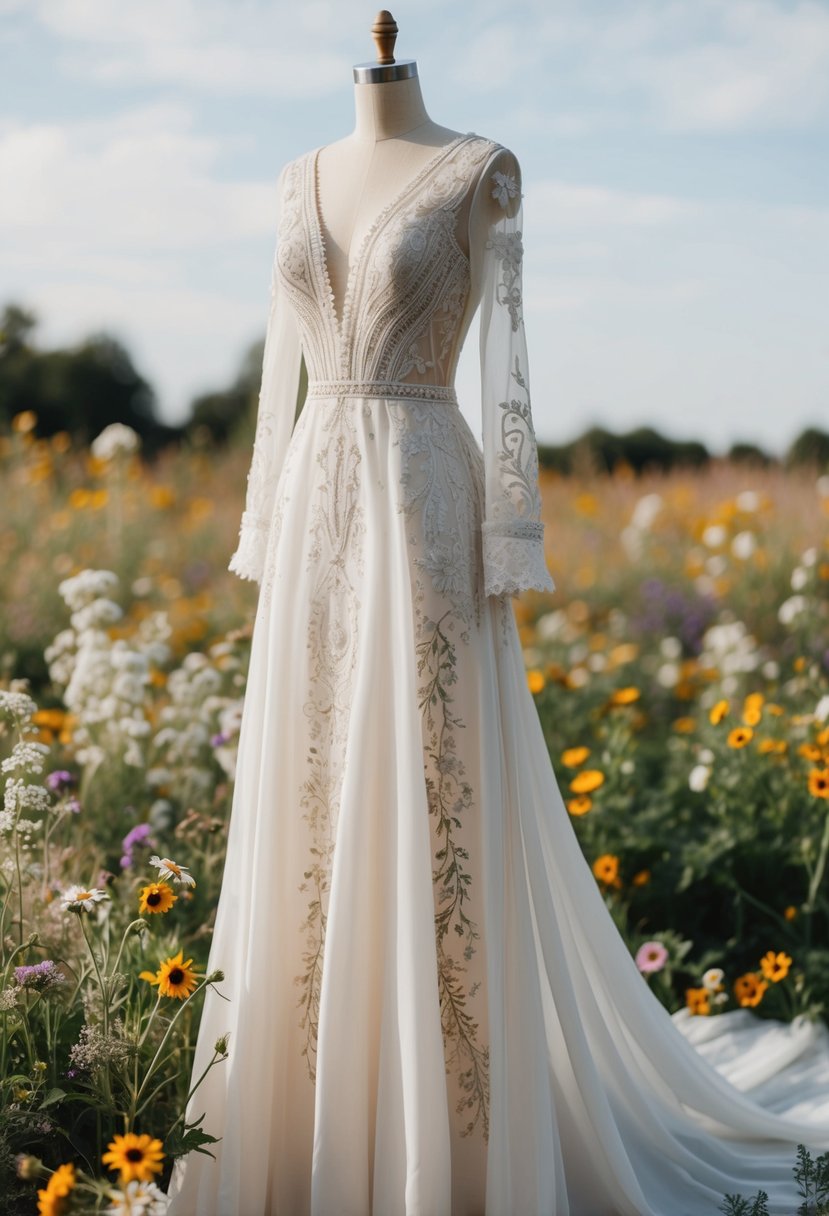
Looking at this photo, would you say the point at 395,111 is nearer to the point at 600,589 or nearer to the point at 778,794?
the point at 778,794

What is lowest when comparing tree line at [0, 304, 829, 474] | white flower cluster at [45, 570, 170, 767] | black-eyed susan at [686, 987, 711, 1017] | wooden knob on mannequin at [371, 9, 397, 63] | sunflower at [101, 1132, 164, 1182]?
black-eyed susan at [686, 987, 711, 1017]

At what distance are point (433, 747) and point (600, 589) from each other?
4.42 metres

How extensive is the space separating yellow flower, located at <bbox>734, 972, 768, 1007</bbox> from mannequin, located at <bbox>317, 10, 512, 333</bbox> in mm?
2028

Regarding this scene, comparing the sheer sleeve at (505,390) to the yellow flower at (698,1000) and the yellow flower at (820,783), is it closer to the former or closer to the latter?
the yellow flower at (820,783)

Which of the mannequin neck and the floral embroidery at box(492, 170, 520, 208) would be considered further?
the mannequin neck

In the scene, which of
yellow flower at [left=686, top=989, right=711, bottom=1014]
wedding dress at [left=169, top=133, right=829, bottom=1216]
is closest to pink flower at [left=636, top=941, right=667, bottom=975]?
yellow flower at [left=686, top=989, right=711, bottom=1014]

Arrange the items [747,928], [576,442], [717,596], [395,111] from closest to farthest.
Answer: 1. [395,111]
2. [747,928]
3. [717,596]
4. [576,442]

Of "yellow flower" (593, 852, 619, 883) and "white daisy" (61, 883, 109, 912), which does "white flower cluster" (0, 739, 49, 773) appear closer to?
"white daisy" (61, 883, 109, 912)

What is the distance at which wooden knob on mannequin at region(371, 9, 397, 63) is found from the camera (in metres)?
2.46

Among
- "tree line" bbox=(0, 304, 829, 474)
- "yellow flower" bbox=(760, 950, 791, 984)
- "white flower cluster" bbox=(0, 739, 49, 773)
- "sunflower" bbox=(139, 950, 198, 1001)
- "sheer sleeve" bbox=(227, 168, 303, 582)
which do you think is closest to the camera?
"sunflower" bbox=(139, 950, 198, 1001)

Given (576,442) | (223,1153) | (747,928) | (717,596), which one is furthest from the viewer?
(576,442)

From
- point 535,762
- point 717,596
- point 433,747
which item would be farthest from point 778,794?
point 717,596

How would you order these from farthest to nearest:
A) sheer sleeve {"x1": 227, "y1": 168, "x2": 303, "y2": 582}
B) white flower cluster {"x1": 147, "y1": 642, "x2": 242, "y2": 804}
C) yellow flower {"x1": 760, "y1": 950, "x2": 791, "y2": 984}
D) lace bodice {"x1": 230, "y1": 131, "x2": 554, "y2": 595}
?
white flower cluster {"x1": 147, "y1": 642, "x2": 242, "y2": 804}, yellow flower {"x1": 760, "y1": 950, "x2": 791, "y2": 984}, sheer sleeve {"x1": 227, "y1": 168, "x2": 303, "y2": 582}, lace bodice {"x1": 230, "y1": 131, "x2": 554, "y2": 595}

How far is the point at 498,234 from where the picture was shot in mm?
2365
